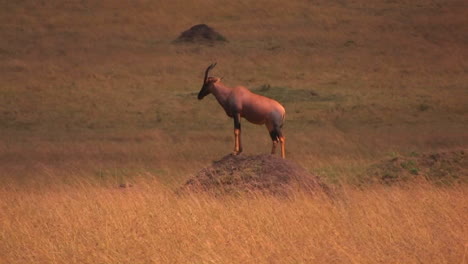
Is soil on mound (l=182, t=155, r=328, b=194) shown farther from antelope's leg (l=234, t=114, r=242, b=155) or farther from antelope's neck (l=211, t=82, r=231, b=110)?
antelope's neck (l=211, t=82, r=231, b=110)

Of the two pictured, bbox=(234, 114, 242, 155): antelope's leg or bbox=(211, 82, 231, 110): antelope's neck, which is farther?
bbox=(211, 82, 231, 110): antelope's neck

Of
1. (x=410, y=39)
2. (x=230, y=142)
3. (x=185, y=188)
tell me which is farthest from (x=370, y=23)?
(x=185, y=188)

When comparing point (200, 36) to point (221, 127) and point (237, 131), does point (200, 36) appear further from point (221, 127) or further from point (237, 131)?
point (237, 131)

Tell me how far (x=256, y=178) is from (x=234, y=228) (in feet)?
12.0

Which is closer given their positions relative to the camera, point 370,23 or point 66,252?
point 66,252

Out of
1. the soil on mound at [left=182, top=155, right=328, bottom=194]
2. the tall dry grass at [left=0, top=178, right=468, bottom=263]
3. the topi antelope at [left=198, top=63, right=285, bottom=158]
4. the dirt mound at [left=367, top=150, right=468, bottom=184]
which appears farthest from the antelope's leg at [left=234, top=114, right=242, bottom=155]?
the dirt mound at [left=367, top=150, right=468, bottom=184]

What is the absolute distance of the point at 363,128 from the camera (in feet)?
90.7

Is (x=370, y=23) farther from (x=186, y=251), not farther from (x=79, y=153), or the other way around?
(x=186, y=251)

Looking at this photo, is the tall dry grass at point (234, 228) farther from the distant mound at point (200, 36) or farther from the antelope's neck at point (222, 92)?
the distant mound at point (200, 36)

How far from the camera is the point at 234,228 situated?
10773 mm

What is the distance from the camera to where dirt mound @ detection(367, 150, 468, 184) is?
1663cm

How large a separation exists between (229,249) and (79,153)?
14302 mm

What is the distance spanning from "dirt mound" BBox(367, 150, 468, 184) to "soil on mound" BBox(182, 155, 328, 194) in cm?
263

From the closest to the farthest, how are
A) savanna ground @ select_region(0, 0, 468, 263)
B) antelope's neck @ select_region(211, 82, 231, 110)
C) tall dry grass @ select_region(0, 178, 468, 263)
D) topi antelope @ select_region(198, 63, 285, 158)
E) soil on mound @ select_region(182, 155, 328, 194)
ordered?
tall dry grass @ select_region(0, 178, 468, 263)
savanna ground @ select_region(0, 0, 468, 263)
soil on mound @ select_region(182, 155, 328, 194)
topi antelope @ select_region(198, 63, 285, 158)
antelope's neck @ select_region(211, 82, 231, 110)
